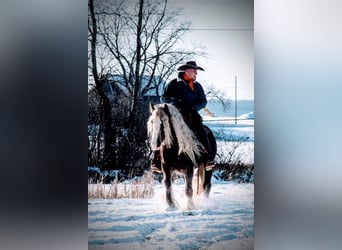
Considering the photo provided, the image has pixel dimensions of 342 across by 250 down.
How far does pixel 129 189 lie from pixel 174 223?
331 millimetres

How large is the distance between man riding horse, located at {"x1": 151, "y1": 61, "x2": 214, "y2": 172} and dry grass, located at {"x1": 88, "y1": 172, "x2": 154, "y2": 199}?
0.09m

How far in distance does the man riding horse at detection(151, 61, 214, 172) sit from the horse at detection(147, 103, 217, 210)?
1.0 inches

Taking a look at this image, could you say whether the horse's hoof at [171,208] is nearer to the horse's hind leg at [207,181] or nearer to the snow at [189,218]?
the snow at [189,218]

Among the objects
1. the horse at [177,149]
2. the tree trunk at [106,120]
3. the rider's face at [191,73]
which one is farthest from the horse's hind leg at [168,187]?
the rider's face at [191,73]

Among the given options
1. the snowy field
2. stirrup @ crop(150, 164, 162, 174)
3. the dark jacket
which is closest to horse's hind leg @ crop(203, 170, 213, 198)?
the snowy field

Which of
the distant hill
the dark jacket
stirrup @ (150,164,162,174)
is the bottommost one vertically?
stirrup @ (150,164,162,174)

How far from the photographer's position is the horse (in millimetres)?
2537

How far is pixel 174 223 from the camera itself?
253 centimetres

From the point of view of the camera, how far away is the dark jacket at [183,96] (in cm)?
256

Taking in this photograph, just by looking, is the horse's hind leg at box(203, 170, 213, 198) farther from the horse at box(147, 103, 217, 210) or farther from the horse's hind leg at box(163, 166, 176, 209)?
the horse's hind leg at box(163, 166, 176, 209)

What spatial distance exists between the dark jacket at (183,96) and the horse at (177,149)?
1.7 inches

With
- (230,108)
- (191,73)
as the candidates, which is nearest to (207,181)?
(230,108)

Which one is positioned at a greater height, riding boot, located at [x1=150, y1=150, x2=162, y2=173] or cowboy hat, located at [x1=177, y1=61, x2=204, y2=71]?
cowboy hat, located at [x1=177, y1=61, x2=204, y2=71]
